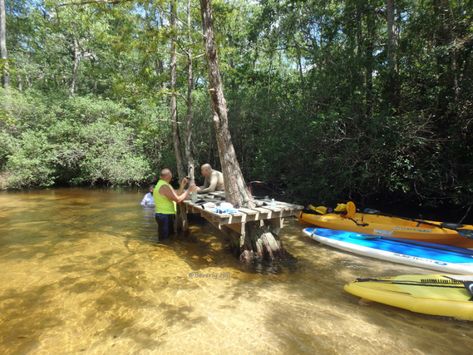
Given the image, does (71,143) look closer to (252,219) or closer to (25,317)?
(25,317)

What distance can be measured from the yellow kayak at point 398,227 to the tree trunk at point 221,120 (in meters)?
3.27

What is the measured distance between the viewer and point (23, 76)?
84.7ft

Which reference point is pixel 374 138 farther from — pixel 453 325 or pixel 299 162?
pixel 453 325

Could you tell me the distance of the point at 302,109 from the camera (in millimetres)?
11984

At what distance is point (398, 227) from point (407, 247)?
0.98 m

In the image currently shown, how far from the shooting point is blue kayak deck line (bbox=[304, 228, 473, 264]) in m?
5.96

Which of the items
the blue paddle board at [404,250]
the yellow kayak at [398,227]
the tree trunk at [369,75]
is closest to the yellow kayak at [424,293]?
the blue paddle board at [404,250]

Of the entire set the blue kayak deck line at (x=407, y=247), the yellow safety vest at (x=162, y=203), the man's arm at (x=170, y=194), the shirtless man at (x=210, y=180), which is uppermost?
the shirtless man at (x=210, y=180)

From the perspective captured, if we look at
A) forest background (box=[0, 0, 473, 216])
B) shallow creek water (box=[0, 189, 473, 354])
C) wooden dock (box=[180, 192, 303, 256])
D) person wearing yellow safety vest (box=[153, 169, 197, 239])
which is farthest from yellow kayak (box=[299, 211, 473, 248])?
person wearing yellow safety vest (box=[153, 169, 197, 239])

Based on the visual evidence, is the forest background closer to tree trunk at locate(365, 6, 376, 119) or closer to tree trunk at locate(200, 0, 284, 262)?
tree trunk at locate(365, 6, 376, 119)

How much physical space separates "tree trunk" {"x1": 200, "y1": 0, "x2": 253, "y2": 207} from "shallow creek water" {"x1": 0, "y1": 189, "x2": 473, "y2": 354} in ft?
4.56

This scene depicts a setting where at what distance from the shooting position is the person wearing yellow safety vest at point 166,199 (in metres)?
7.11

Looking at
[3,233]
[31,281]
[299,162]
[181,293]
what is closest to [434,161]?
[299,162]

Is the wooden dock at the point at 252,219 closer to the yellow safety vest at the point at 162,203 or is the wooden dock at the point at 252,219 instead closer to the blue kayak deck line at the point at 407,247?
the yellow safety vest at the point at 162,203
